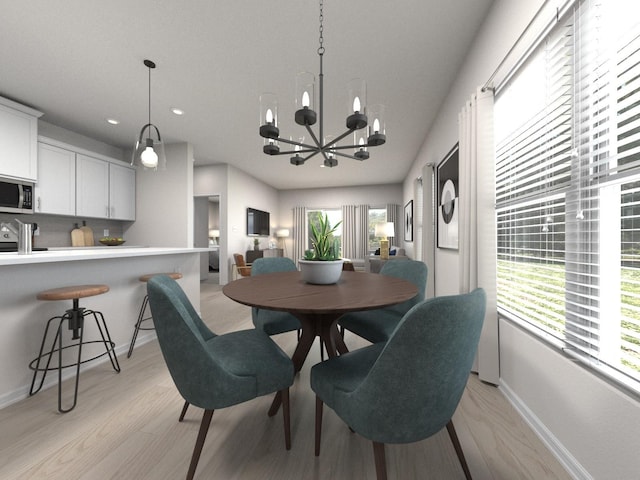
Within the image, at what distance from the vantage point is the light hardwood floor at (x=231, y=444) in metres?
1.15

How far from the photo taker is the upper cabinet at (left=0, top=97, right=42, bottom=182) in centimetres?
281

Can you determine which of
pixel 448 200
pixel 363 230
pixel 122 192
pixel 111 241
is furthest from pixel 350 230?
pixel 111 241

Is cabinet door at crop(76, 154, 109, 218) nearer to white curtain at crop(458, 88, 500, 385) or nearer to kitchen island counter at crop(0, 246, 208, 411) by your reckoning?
kitchen island counter at crop(0, 246, 208, 411)

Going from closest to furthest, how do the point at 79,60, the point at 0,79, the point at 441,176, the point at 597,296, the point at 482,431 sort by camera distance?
1. the point at 597,296
2. the point at 482,431
3. the point at 79,60
4. the point at 0,79
5. the point at 441,176

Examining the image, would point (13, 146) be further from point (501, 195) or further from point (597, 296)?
point (597, 296)

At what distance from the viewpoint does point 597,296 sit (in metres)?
1.06

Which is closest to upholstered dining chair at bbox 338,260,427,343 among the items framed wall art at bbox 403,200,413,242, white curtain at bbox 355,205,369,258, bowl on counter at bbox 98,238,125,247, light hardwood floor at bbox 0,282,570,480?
light hardwood floor at bbox 0,282,570,480

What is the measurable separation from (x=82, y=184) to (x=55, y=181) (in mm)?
300

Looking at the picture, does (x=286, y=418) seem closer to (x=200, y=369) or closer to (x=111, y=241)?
(x=200, y=369)

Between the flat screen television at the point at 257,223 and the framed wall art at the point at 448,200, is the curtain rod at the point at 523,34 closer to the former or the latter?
the framed wall art at the point at 448,200

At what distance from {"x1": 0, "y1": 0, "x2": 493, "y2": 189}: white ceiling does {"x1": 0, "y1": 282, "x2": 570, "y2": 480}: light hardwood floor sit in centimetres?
263

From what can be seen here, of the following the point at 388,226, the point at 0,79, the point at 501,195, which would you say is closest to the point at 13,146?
the point at 0,79

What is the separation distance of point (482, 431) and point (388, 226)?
498 centimetres

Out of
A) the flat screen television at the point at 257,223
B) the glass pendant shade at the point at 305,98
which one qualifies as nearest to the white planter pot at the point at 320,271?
the glass pendant shade at the point at 305,98
